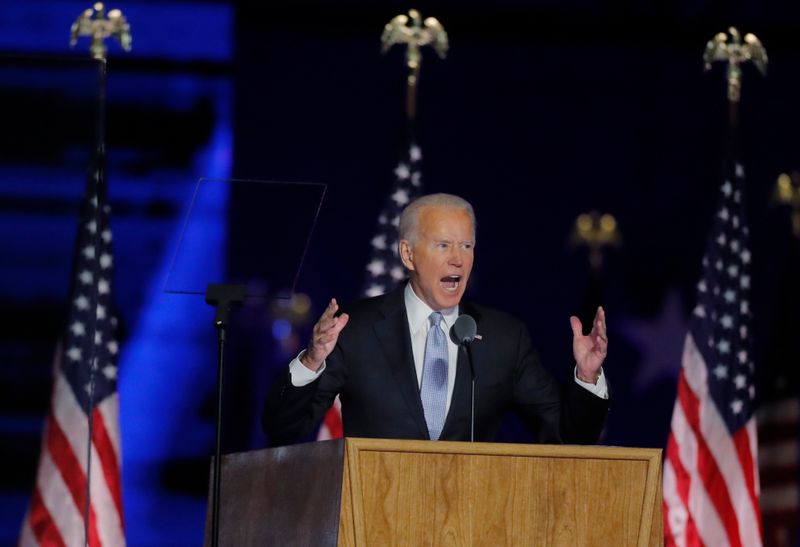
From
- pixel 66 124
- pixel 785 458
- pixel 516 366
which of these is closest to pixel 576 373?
pixel 516 366

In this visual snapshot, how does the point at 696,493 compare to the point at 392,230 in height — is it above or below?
below

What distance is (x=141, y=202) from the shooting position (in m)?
6.91

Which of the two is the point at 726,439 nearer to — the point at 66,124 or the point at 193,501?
the point at 193,501

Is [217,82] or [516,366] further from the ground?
[217,82]

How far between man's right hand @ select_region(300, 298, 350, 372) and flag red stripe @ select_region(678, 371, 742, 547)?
3810 millimetres

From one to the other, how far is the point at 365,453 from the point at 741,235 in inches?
186

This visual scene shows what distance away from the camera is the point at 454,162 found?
7.32 m

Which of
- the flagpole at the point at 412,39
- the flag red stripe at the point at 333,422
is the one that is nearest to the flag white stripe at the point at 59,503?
the flag red stripe at the point at 333,422

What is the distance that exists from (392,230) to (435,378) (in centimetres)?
325

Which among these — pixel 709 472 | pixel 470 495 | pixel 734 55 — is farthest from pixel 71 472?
pixel 734 55

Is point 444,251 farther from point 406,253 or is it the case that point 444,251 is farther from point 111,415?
point 111,415

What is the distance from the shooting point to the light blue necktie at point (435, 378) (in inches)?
133

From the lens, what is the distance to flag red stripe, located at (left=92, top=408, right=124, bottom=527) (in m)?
5.98

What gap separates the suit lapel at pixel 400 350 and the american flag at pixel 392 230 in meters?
2.82
